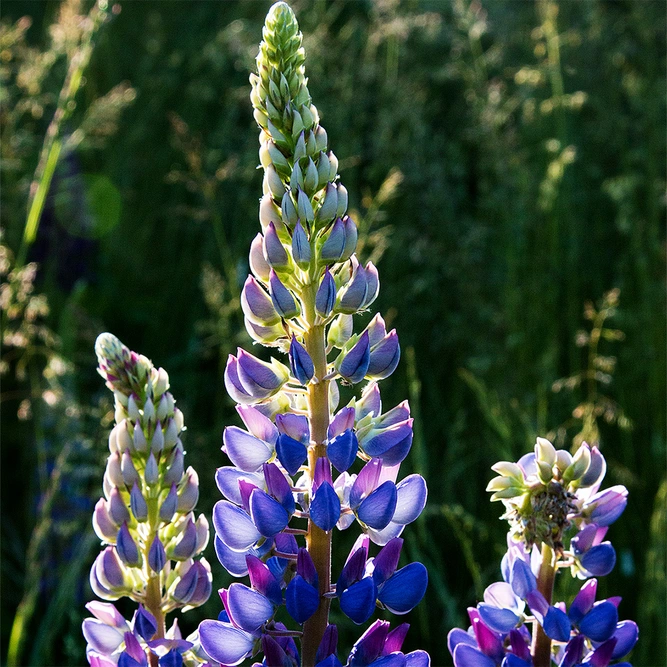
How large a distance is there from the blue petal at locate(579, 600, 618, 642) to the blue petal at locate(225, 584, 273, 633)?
0.31m

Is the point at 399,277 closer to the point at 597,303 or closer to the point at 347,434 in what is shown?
the point at 597,303

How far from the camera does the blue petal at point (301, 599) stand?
747mm

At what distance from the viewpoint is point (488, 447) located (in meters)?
2.40

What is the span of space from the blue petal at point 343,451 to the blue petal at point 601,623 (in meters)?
0.28

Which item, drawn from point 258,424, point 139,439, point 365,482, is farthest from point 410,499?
point 139,439

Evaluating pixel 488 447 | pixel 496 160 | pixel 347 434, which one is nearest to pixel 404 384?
pixel 488 447

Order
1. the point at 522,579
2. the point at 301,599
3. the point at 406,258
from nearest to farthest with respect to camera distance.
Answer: the point at 301,599, the point at 522,579, the point at 406,258

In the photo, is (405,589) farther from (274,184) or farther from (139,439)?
(274,184)

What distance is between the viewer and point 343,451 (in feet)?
2.56

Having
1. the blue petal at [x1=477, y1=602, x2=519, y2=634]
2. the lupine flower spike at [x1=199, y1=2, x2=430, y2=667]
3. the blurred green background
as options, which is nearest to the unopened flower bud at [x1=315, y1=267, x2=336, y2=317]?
the lupine flower spike at [x1=199, y1=2, x2=430, y2=667]

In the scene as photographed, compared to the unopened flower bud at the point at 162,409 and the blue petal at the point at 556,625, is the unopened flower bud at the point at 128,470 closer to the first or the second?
the unopened flower bud at the point at 162,409

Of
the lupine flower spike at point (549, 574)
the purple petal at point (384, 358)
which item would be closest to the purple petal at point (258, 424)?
the purple petal at point (384, 358)

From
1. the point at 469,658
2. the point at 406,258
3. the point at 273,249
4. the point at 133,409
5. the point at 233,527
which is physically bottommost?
the point at 469,658

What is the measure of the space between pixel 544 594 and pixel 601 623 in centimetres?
7
